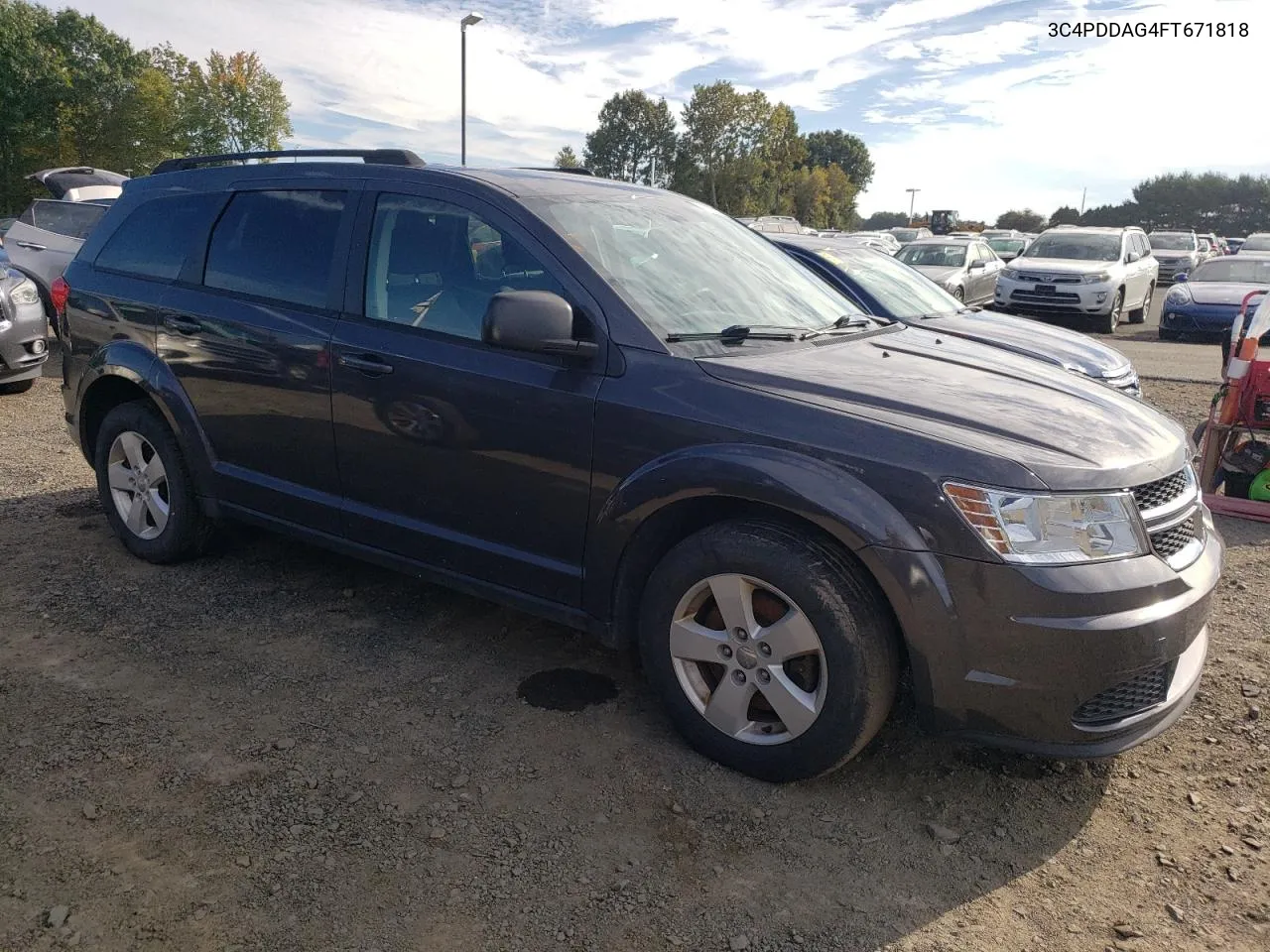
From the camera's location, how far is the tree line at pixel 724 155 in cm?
6150

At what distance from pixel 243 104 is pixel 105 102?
4.70 m

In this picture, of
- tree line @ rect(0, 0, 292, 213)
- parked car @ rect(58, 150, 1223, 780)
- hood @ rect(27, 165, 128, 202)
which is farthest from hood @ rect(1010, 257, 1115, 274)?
tree line @ rect(0, 0, 292, 213)

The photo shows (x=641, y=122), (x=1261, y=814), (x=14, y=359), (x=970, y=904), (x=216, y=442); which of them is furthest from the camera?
(x=641, y=122)

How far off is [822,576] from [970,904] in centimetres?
91

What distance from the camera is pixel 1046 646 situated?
8.34ft

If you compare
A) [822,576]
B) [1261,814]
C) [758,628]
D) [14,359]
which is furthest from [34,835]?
[14,359]

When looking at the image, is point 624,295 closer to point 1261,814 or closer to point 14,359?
point 1261,814

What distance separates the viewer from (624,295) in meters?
3.22

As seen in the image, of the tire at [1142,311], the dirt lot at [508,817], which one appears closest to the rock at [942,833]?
the dirt lot at [508,817]

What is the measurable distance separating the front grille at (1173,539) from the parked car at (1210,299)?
45.2ft

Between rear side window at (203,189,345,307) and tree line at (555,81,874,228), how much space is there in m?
49.8

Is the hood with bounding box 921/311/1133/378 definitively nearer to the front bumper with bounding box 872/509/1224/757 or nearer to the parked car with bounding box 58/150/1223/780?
the parked car with bounding box 58/150/1223/780

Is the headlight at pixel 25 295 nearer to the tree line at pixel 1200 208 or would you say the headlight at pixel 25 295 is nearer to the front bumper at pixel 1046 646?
the front bumper at pixel 1046 646

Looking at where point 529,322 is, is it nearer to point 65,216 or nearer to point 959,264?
point 65,216
